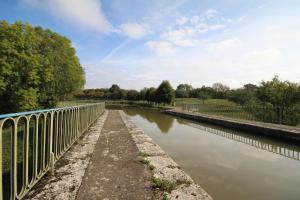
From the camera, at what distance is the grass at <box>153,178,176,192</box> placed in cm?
283

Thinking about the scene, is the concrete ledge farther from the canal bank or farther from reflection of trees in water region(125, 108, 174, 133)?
the canal bank

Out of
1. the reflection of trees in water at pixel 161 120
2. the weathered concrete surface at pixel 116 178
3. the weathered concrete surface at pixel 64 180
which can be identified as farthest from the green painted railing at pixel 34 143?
the reflection of trees in water at pixel 161 120

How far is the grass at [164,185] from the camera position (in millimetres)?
2826

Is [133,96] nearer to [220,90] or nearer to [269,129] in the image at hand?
[220,90]

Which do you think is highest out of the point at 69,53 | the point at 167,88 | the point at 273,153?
the point at 69,53

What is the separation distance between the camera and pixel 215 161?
4.91 metres

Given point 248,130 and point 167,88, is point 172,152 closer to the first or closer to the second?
point 248,130

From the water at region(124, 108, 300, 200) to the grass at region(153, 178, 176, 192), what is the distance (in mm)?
727

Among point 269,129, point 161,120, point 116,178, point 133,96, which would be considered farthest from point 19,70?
point 133,96

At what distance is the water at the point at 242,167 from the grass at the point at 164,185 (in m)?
0.73

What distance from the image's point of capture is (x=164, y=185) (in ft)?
9.48

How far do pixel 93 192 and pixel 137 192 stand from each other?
1.92 feet

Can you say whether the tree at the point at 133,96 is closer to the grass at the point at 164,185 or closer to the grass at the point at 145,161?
the grass at the point at 145,161

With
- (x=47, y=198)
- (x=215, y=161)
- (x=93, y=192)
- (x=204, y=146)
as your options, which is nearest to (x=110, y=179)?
(x=93, y=192)
